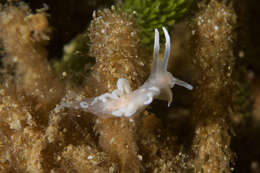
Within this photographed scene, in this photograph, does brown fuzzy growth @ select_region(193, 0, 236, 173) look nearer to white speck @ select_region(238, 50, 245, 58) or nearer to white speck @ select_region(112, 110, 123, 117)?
white speck @ select_region(112, 110, 123, 117)

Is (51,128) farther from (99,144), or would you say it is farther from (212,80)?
(212,80)

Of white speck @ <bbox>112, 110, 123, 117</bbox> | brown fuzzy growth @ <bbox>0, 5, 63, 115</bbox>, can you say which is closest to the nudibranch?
white speck @ <bbox>112, 110, 123, 117</bbox>

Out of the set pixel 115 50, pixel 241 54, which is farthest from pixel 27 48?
pixel 241 54

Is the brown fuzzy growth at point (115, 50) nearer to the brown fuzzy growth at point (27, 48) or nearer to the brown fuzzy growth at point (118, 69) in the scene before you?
the brown fuzzy growth at point (118, 69)

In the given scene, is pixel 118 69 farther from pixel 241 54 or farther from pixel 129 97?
pixel 241 54

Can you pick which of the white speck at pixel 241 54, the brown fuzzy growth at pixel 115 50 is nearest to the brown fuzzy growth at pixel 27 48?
the brown fuzzy growth at pixel 115 50
